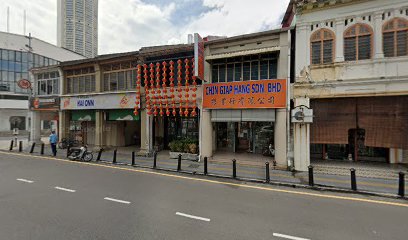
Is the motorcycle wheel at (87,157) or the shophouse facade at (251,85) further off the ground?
the shophouse facade at (251,85)

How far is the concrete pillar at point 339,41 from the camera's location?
9.96 meters

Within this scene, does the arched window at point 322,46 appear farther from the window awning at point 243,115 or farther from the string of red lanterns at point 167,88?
the string of red lanterns at point 167,88

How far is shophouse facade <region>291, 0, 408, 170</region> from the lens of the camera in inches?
362

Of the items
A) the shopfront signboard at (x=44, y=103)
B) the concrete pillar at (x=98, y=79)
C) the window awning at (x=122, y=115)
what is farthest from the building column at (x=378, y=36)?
the shopfront signboard at (x=44, y=103)

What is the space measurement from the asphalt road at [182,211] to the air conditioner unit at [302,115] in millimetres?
3983

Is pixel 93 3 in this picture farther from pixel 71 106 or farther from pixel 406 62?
pixel 406 62

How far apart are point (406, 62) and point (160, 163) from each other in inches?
533

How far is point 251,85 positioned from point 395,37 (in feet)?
22.6

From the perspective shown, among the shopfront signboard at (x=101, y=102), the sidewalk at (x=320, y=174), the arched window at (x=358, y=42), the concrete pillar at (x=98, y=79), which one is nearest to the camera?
the sidewalk at (x=320, y=174)

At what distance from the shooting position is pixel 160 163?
12.2 meters

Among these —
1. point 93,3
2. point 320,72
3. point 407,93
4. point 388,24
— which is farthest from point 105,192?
point 93,3

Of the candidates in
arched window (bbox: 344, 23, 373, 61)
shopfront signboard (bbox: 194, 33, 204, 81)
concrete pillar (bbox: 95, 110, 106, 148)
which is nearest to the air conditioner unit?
Answer: arched window (bbox: 344, 23, 373, 61)

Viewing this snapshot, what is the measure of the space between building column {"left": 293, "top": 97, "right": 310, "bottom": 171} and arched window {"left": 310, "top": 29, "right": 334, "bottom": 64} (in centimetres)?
226

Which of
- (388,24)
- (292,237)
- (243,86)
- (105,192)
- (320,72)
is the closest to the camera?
(292,237)
